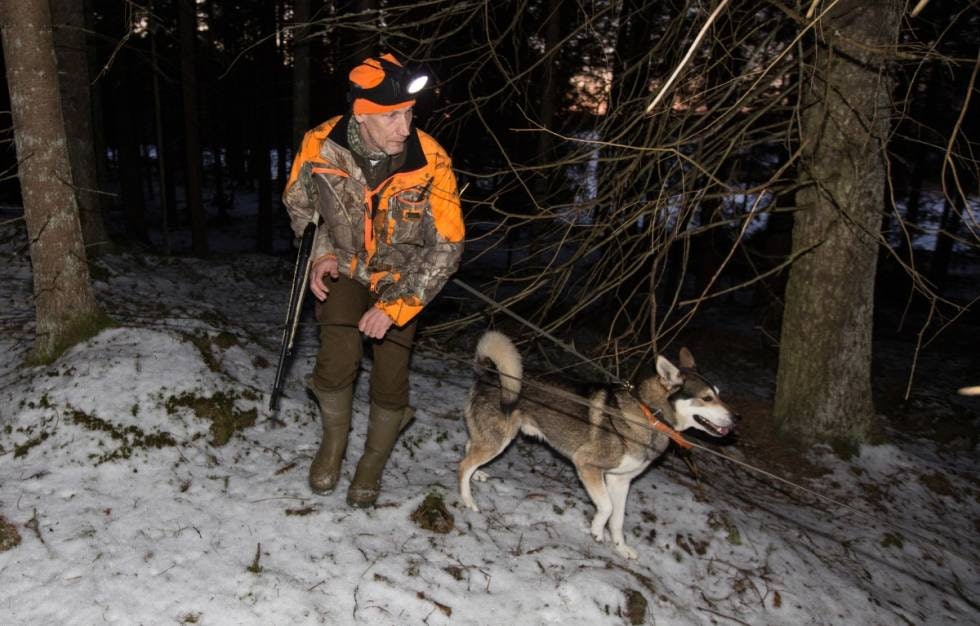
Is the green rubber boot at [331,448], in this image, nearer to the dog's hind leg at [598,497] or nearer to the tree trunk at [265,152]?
the dog's hind leg at [598,497]

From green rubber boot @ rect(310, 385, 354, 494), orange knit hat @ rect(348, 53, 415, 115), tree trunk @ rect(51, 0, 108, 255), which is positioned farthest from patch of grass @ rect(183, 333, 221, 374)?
tree trunk @ rect(51, 0, 108, 255)

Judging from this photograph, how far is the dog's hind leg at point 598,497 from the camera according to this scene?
4.18 meters

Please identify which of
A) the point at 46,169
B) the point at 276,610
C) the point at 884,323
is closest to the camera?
the point at 276,610

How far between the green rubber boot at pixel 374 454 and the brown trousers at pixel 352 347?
9cm

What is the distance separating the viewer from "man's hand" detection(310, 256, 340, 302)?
3453 mm

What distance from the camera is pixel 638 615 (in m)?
3.58

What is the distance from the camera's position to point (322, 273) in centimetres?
346

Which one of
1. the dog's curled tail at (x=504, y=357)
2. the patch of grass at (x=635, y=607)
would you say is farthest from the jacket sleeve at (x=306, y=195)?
the patch of grass at (x=635, y=607)

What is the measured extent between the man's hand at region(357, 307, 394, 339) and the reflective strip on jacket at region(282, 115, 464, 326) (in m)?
0.06

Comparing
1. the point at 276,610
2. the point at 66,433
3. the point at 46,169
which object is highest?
the point at 46,169

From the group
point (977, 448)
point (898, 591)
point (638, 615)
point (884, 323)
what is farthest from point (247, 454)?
point (884, 323)

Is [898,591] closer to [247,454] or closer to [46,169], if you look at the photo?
[247,454]

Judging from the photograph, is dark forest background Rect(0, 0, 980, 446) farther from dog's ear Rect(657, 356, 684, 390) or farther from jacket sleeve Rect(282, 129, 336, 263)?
jacket sleeve Rect(282, 129, 336, 263)

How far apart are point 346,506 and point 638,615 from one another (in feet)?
6.53
